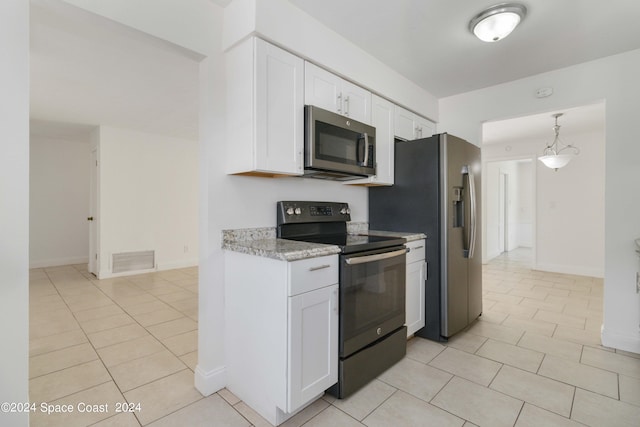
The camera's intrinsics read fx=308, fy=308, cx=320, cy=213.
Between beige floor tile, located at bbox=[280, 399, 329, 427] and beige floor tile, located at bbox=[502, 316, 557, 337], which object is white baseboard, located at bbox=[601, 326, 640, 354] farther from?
beige floor tile, located at bbox=[280, 399, 329, 427]

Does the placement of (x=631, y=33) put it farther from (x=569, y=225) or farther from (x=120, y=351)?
(x=120, y=351)

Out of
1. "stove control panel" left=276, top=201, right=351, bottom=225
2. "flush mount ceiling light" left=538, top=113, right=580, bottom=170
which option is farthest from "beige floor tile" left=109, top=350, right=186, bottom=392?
"flush mount ceiling light" left=538, top=113, right=580, bottom=170

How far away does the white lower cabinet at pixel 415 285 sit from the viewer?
2.49 meters

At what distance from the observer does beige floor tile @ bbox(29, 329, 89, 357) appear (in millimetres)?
2464

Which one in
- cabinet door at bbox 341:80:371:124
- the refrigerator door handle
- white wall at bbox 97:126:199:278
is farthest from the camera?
white wall at bbox 97:126:199:278

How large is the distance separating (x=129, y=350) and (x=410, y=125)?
128 inches

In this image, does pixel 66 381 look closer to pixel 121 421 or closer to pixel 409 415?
pixel 121 421

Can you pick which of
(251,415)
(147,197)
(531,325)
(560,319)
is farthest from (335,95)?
(147,197)

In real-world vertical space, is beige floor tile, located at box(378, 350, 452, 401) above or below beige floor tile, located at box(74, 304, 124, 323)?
below

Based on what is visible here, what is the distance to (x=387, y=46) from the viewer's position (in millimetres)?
2479

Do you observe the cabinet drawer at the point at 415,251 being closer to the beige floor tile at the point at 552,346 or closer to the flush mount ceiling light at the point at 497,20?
the beige floor tile at the point at 552,346

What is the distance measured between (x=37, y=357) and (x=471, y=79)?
4.44 meters

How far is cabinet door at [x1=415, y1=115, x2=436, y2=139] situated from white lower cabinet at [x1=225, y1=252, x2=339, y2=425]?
210 centimetres

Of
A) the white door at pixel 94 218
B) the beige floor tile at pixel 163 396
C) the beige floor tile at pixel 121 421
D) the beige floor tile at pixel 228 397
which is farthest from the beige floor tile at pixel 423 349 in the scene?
the white door at pixel 94 218
